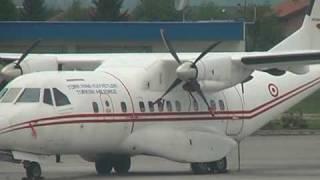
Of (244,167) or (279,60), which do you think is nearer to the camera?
(279,60)

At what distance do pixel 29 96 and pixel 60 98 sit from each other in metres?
→ 0.78

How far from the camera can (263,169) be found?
27.1 m

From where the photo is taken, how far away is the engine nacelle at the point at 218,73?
1003 inches

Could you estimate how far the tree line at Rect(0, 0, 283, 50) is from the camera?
84.9 m

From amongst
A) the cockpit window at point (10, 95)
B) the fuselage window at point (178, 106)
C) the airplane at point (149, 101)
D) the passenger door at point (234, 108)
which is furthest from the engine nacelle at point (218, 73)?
the cockpit window at point (10, 95)

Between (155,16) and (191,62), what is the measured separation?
110 meters

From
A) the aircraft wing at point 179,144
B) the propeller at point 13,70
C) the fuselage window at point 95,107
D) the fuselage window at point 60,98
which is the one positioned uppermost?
the propeller at point 13,70

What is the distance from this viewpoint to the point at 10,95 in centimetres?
2312

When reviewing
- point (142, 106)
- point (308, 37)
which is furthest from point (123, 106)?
point (308, 37)

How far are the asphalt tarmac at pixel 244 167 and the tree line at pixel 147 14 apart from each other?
134 feet

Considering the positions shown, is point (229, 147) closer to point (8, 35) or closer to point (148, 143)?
point (148, 143)

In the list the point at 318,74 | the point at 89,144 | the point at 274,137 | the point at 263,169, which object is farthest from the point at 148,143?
the point at 274,137

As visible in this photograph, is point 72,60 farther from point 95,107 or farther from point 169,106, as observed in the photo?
point 95,107

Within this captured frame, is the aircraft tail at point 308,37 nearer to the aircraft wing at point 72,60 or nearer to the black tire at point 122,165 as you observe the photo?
the aircraft wing at point 72,60
